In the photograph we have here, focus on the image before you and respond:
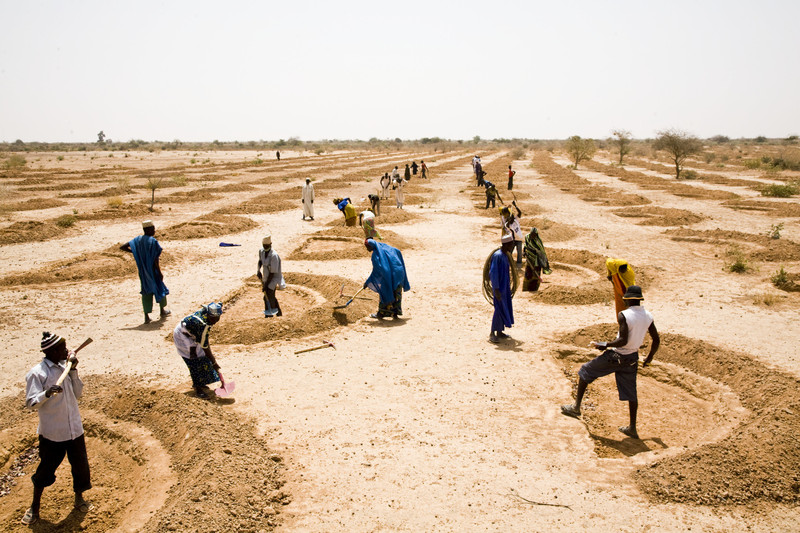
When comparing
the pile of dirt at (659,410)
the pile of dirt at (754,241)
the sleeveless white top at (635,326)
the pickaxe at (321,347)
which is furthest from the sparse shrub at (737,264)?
the pickaxe at (321,347)

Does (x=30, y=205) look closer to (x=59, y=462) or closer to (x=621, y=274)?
(x=59, y=462)

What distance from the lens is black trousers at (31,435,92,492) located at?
5090 mm

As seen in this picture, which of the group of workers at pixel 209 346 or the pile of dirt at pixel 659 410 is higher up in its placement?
the group of workers at pixel 209 346

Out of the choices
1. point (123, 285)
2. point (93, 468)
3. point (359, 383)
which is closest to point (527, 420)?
point (359, 383)

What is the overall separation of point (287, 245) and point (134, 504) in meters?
12.6

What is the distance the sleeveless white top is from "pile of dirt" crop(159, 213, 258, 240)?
15.5 metres

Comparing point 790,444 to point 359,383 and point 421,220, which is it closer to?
point 359,383

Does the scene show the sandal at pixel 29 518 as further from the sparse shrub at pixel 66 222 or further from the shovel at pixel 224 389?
the sparse shrub at pixel 66 222

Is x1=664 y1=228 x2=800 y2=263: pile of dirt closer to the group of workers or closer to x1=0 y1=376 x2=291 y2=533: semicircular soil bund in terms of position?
the group of workers

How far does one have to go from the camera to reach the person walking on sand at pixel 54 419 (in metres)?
4.96

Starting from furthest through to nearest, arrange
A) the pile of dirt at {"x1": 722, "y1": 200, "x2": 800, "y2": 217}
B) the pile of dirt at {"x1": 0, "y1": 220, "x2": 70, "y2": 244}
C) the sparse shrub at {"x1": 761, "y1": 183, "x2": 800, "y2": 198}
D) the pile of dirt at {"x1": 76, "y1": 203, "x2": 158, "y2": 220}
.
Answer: the sparse shrub at {"x1": 761, "y1": 183, "x2": 800, "y2": 198}
the pile of dirt at {"x1": 722, "y1": 200, "x2": 800, "y2": 217}
the pile of dirt at {"x1": 76, "y1": 203, "x2": 158, "y2": 220}
the pile of dirt at {"x1": 0, "y1": 220, "x2": 70, "y2": 244}

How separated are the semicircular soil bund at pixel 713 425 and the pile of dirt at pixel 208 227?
13.6 meters

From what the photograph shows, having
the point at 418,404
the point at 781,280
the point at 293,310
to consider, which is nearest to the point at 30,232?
the point at 293,310

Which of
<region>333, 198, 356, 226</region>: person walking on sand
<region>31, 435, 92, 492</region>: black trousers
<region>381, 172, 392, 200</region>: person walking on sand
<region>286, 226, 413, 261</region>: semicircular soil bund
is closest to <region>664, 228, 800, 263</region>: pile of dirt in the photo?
<region>286, 226, 413, 261</region>: semicircular soil bund
